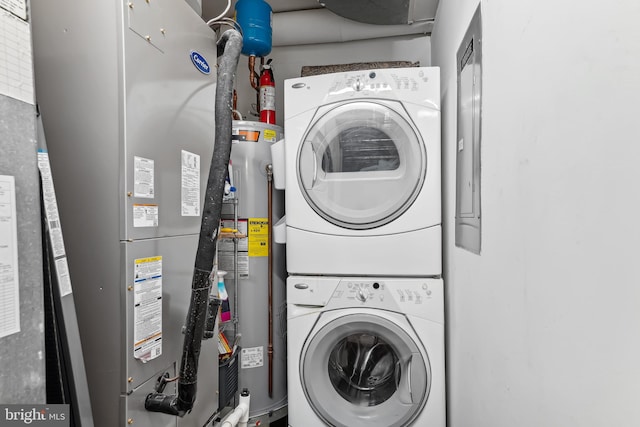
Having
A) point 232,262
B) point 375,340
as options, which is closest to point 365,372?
point 375,340

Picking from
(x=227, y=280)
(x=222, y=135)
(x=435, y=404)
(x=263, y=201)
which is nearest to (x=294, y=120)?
(x=263, y=201)

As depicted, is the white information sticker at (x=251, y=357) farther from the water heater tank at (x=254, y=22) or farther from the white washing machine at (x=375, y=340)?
the water heater tank at (x=254, y=22)

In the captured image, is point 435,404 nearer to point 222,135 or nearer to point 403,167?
point 403,167

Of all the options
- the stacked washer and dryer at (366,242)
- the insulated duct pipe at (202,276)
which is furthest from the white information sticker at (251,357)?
the insulated duct pipe at (202,276)

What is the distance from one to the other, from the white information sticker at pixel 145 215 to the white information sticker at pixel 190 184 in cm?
15

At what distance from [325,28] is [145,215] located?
1736mm

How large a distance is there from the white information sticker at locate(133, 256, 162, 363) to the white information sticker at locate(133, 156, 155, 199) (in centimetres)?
19

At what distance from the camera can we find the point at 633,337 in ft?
1.47

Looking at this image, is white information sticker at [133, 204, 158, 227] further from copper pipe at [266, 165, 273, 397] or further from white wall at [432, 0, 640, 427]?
white wall at [432, 0, 640, 427]

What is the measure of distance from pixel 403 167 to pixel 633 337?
1252 mm

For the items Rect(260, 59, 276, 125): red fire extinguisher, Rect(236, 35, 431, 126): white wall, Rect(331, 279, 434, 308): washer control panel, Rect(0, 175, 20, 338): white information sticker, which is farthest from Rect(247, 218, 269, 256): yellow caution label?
Rect(0, 175, 20, 338): white information sticker

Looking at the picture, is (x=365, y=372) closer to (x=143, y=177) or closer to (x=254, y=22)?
(x=143, y=177)

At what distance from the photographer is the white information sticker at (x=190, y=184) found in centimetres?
126

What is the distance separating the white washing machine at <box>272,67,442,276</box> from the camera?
5.25ft
